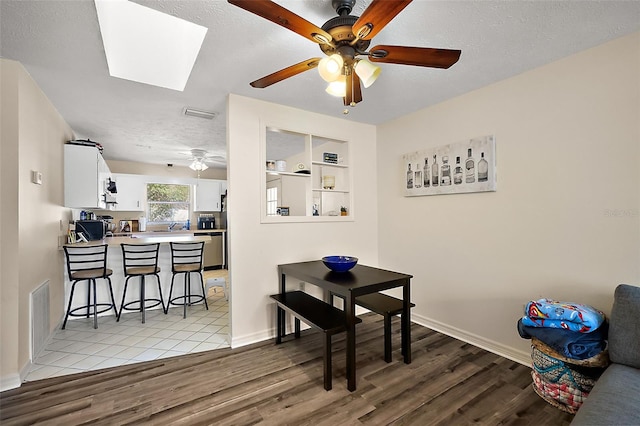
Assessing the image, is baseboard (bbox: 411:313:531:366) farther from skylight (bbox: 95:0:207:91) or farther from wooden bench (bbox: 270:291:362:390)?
skylight (bbox: 95:0:207:91)

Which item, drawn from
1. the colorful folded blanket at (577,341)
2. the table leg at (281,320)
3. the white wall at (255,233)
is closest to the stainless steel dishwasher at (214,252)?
the white wall at (255,233)

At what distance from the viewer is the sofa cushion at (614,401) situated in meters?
1.22

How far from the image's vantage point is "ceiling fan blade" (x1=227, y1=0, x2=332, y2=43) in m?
1.18

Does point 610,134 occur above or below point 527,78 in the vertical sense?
below

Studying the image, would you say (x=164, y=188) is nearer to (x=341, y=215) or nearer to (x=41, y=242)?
(x=41, y=242)

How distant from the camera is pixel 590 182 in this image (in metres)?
2.07

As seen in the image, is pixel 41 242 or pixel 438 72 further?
A: pixel 41 242

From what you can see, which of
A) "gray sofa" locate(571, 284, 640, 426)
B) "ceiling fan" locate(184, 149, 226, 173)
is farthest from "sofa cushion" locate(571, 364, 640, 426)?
"ceiling fan" locate(184, 149, 226, 173)

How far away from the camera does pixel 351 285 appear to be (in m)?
2.18

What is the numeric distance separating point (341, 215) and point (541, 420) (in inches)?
98.8

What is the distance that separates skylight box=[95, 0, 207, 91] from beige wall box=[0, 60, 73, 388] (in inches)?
28.2

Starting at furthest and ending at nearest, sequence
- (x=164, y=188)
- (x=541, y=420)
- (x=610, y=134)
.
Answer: (x=164, y=188) < (x=610, y=134) < (x=541, y=420)

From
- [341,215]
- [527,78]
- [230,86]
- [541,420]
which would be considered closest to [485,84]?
[527,78]

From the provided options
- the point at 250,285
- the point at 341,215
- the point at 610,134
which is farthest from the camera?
the point at 341,215
